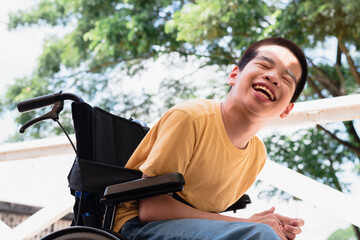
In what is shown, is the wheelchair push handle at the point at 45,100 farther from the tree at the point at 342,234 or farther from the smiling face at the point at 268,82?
the tree at the point at 342,234

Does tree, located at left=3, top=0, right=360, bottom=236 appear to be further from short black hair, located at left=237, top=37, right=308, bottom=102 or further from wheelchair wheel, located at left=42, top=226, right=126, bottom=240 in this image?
wheelchair wheel, located at left=42, top=226, right=126, bottom=240

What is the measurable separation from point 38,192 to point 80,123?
473 cm

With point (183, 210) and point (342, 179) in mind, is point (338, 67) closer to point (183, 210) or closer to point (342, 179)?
point (342, 179)

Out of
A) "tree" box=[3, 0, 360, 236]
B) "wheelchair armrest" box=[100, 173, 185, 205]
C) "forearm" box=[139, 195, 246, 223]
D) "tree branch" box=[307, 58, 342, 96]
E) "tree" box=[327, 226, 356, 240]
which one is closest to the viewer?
"wheelchair armrest" box=[100, 173, 185, 205]

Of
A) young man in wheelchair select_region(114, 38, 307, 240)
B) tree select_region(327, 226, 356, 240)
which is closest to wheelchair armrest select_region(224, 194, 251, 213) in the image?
young man in wheelchair select_region(114, 38, 307, 240)

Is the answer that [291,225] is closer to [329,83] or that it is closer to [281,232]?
[281,232]

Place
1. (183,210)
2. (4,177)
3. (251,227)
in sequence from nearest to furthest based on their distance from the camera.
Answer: (251,227) < (183,210) < (4,177)

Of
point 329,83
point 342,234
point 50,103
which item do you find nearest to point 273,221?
point 50,103

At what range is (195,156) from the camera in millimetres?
1057

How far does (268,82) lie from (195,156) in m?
0.26

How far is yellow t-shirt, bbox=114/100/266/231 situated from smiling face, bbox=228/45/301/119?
0.09 meters

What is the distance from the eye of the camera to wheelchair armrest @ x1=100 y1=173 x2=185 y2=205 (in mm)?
896

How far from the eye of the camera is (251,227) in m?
0.89

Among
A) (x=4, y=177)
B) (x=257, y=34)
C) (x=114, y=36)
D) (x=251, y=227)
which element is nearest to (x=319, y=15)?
(x=257, y=34)
